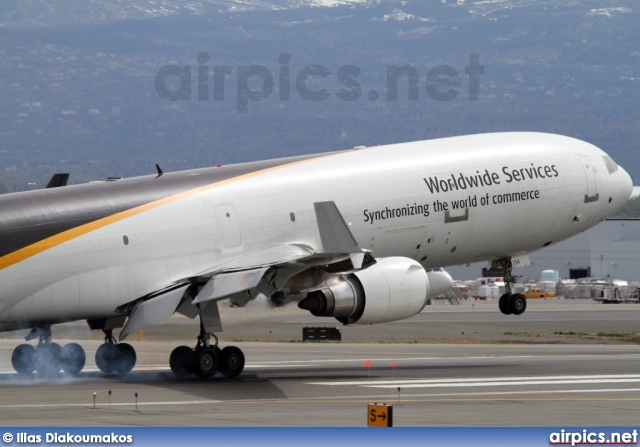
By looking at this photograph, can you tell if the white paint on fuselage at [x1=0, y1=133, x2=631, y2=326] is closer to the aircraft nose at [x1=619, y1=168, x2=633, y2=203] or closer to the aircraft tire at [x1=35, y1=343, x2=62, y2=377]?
the aircraft nose at [x1=619, y1=168, x2=633, y2=203]

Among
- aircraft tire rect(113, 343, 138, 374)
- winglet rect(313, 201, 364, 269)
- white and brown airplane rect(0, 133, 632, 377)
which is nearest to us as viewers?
winglet rect(313, 201, 364, 269)

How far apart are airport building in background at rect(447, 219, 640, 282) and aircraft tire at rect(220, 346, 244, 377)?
406ft

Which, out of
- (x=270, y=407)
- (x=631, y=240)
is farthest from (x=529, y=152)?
(x=631, y=240)

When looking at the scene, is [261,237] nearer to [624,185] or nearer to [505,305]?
[505,305]

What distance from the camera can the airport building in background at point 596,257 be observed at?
162 meters

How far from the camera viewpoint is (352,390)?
36.7 meters

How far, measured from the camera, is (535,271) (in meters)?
175

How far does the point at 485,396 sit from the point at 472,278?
14134 cm

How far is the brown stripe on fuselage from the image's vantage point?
36.7 meters

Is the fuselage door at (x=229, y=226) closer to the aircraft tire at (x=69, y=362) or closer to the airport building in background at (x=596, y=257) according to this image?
the aircraft tire at (x=69, y=362)

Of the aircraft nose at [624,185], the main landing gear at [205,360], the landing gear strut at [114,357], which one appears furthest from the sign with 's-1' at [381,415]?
the aircraft nose at [624,185]

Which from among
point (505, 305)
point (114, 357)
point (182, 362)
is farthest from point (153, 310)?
point (505, 305)

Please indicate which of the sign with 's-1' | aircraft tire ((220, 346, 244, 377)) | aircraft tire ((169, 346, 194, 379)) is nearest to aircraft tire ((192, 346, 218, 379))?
aircraft tire ((169, 346, 194, 379))

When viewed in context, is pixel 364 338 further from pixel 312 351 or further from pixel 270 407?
pixel 270 407
